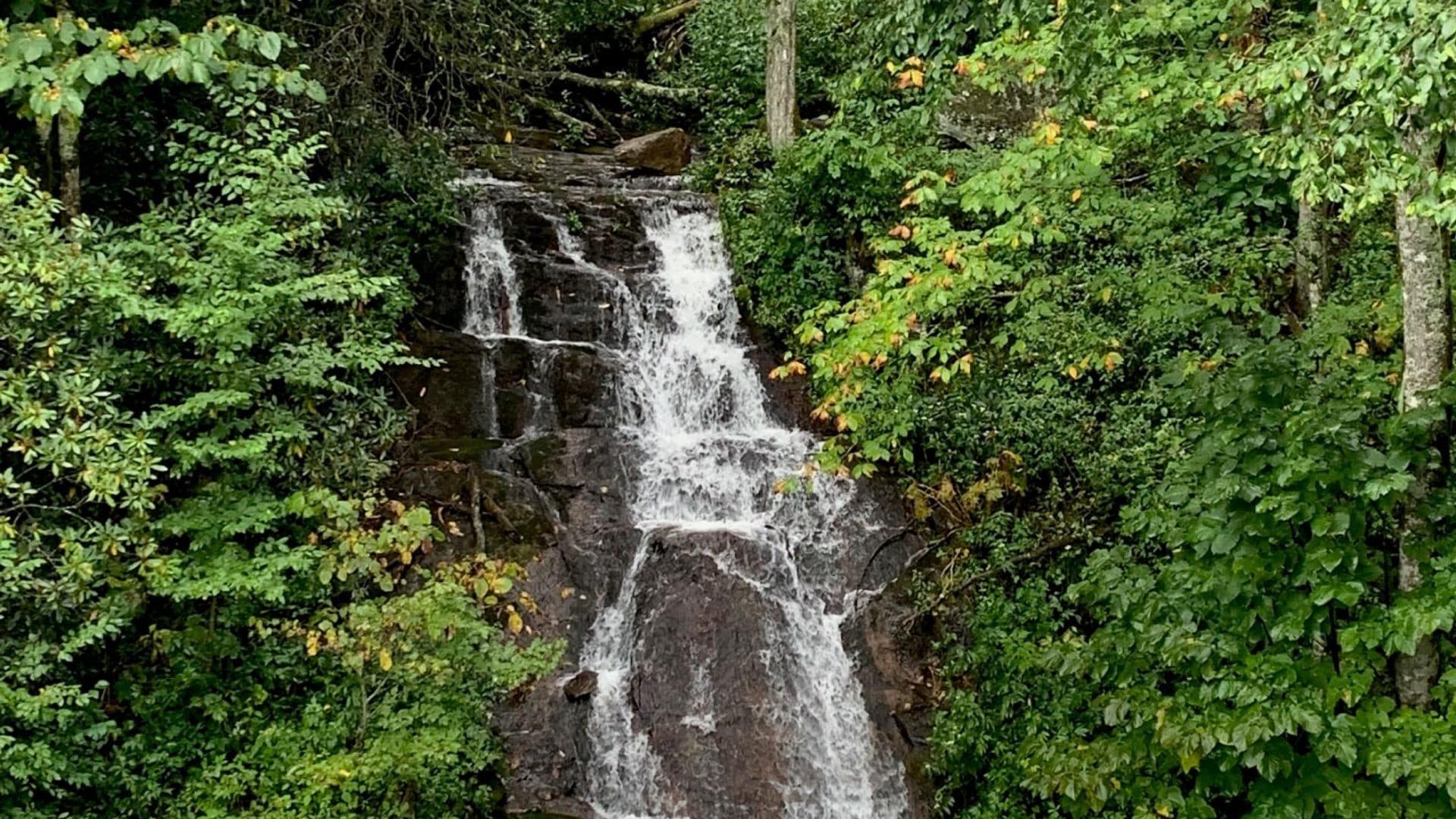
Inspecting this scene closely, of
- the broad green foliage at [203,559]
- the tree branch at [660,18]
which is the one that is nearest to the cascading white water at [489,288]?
the broad green foliage at [203,559]

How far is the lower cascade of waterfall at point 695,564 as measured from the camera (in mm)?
6195

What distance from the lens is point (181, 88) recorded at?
685 cm

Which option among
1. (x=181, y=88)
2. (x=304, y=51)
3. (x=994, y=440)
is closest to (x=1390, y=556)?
(x=994, y=440)

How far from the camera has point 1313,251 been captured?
271 inches

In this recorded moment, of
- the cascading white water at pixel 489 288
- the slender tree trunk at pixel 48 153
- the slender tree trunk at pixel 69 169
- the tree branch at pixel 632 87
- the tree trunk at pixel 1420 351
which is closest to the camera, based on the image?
→ the tree trunk at pixel 1420 351

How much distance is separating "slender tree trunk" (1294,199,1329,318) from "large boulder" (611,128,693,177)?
7.84 meters

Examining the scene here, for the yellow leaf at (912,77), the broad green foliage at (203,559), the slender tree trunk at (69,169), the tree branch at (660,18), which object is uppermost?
the tree branch at (660,18)

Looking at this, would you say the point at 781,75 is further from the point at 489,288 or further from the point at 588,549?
the point at 588,549

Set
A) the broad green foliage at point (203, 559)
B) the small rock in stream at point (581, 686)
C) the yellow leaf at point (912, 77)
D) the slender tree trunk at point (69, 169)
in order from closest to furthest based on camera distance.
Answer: the broad green foliage at point (203, 559), the yellow leaf at point (912, 77), the slender tree trunk at point (69, 169), the small rock in stream at point (581, 686)

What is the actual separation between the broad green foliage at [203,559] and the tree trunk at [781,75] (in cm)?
655

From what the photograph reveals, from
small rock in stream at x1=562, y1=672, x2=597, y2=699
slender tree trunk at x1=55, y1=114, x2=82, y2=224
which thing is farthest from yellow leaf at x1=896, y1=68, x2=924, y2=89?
slender tree trunk at x1=55, y1=114, x2=82, y2=224

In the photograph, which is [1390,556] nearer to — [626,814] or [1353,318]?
[1353,318]

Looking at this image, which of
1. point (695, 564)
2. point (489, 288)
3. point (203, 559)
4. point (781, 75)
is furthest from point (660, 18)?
point (203, 559)

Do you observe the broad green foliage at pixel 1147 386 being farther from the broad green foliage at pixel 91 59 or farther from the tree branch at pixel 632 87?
the tree branch at pixel 632 87
